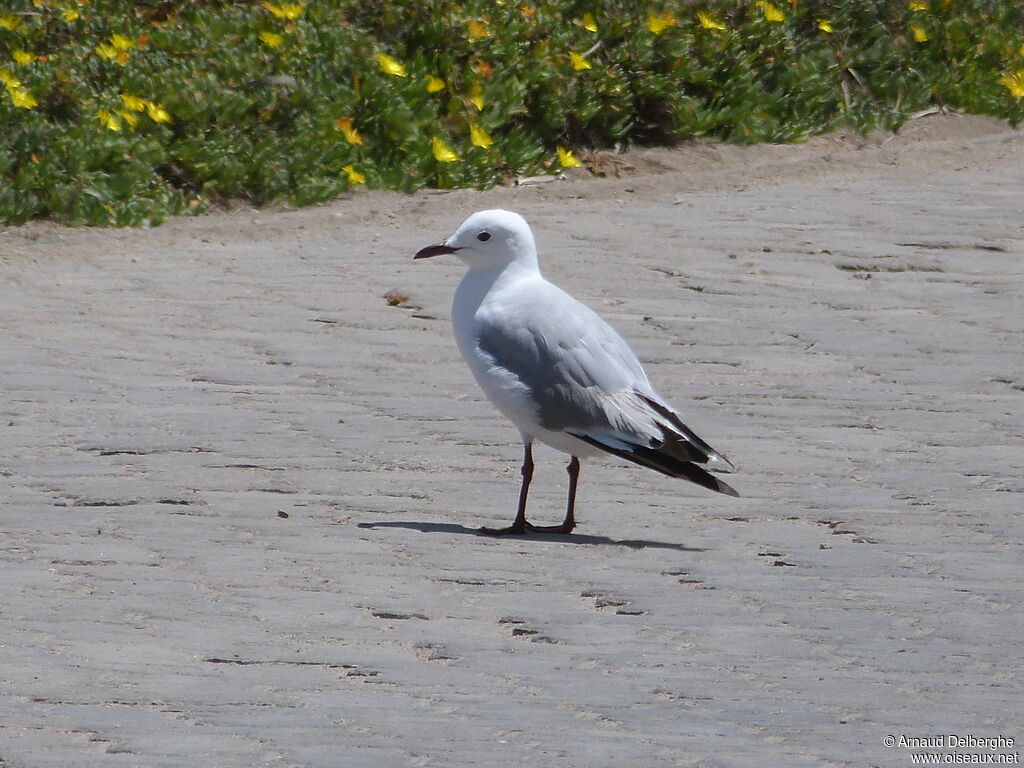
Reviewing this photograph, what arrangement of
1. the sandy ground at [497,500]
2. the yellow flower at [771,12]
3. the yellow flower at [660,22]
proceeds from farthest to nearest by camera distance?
the yellow flower at [771,12]
the yellow flower at [660,22]
the sandy ground at [497,500]

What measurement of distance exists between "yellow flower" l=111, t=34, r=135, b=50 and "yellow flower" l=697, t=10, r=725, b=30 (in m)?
3.48

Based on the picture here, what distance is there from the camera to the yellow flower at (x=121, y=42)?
9.33 meters

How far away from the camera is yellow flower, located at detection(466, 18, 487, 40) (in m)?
9.94

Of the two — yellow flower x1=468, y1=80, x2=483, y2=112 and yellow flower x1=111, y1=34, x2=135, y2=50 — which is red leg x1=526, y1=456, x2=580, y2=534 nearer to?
yellow flower x1=468, y1=80, x2=483, y2=112

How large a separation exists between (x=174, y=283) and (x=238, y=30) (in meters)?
2.64

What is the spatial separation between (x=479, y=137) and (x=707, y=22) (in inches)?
76.9

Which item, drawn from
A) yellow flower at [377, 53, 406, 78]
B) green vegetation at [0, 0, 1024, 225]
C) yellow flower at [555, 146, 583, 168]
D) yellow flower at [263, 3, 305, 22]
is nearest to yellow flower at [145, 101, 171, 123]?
green vegetation at [0, 0, 1024, 225]

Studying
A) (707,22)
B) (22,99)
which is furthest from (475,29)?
(22,99)

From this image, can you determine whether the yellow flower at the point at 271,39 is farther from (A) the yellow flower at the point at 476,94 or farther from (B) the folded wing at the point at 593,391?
(B) the folded wing at the point at 593,391

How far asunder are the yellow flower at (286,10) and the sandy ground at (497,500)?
4.50 feet

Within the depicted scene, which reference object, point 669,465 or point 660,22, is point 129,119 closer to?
point 660,22

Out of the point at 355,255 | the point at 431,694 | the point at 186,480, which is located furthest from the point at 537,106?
the point at 431,694

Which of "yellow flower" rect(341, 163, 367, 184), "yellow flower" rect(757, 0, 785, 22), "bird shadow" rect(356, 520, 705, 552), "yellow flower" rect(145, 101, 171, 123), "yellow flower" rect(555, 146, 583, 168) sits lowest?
"bird shadow" rect(356, 520, 705, 552)

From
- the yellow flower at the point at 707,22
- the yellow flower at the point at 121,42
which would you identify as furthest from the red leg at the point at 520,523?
the yellow flower at the point at 707,22
